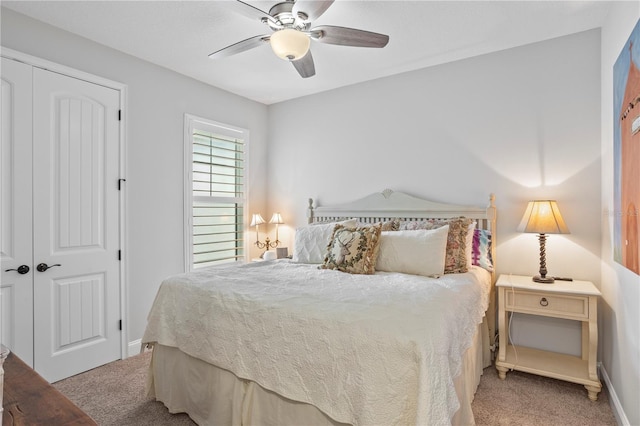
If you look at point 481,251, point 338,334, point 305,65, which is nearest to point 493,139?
point 481,251

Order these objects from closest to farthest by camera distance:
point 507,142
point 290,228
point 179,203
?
point 507,142 < point 179,203 < point 290,228

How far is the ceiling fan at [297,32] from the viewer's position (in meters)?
2.02

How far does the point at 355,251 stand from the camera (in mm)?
2746

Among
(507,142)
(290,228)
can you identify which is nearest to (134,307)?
(290,228)

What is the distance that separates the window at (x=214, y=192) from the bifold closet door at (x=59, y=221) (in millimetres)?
787

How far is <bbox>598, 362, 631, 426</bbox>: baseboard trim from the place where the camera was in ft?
6.63

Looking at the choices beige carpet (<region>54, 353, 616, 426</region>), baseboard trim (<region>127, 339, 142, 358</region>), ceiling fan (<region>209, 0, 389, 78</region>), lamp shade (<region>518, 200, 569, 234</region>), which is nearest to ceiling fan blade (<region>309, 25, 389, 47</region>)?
ceiling fan (<region>209, 0, 389, 78</region>)

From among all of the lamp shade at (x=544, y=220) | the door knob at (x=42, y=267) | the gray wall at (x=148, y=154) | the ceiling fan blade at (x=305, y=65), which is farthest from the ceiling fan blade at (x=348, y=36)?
the door knob at (x=42, y=267)

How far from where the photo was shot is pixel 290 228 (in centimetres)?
459

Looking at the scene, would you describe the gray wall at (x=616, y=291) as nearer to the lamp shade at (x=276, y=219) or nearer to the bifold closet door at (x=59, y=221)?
the lamp shade at (x=276, y=219)

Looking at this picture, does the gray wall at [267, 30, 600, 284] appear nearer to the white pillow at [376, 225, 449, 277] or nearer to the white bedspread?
the white pillow at [376, 225, 449, 277]

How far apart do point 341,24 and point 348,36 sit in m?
0.51

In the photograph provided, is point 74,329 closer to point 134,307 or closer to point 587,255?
point 134,307

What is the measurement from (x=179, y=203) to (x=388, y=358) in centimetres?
294
